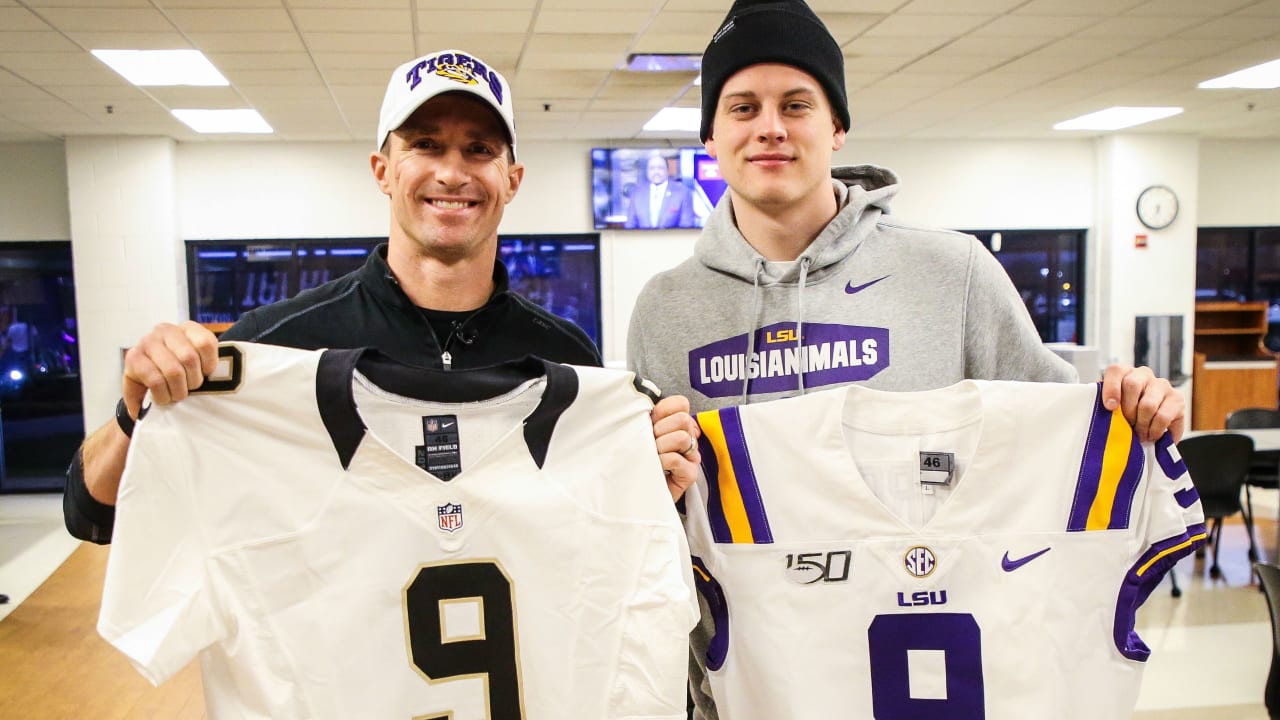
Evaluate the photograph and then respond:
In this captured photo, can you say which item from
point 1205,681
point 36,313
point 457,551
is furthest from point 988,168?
point 36,313

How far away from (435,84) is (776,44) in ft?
2.13

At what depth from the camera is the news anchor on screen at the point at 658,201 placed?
28.4ft

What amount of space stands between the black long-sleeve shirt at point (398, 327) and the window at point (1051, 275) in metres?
8.95

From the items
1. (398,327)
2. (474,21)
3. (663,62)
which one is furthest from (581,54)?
(398,327)

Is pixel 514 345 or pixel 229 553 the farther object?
pixel 514 345

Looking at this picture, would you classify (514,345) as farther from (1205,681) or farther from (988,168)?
(988,168)

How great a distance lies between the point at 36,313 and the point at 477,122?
8.84m

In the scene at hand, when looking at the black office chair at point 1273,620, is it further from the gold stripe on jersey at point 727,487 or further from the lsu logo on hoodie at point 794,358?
the gold stripe on jersey at point 727,487

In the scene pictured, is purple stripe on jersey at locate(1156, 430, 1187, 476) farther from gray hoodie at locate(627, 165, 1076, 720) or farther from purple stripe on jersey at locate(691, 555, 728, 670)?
purple stripe on jersey at locate(691, 555, 728, 670)

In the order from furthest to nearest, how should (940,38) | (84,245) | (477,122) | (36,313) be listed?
(36,313) < (84,245) < (940,38) < (477,122)

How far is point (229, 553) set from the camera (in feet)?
4.12

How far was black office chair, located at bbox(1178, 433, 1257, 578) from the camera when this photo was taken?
455cm

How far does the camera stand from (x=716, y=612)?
4.81 ft

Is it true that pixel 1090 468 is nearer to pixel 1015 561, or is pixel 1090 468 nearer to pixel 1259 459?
pixel 1015 561
